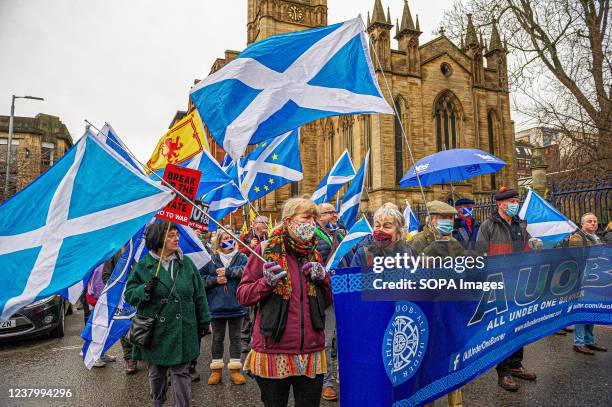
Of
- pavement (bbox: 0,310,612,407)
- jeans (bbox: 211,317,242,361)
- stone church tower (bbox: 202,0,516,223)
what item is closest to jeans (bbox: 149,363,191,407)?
pavement (bbox: 0,310,612,407)

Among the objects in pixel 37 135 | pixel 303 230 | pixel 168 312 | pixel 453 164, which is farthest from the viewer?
pixel 37 135

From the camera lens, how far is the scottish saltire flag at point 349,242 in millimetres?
5519

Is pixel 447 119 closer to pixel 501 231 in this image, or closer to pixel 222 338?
pixel 501 231

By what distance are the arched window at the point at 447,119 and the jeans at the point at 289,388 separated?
29596 millimetres

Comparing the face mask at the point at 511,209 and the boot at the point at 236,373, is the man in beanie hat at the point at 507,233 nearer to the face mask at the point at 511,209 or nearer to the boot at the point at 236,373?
the face mask at the point at 511,209

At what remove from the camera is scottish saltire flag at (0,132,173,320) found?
2.96m

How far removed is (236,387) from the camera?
537cm

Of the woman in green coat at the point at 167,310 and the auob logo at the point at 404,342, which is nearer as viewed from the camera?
the auob logo at the point at 404,342

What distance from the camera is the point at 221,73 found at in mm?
4277

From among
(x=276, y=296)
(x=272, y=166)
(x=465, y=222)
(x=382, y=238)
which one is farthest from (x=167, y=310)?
(x=465, y=222)

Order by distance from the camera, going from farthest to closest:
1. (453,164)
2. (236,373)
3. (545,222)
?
(453,164), (545,222), (236,373)

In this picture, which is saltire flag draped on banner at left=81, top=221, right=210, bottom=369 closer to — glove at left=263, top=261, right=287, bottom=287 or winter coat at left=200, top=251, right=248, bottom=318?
winter coat at left=200, top=251, right=248, bottom=318

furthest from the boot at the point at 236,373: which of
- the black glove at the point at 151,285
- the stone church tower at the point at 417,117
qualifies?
the stone church tower at the point at 417,117

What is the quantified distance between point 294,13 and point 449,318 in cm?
3836
